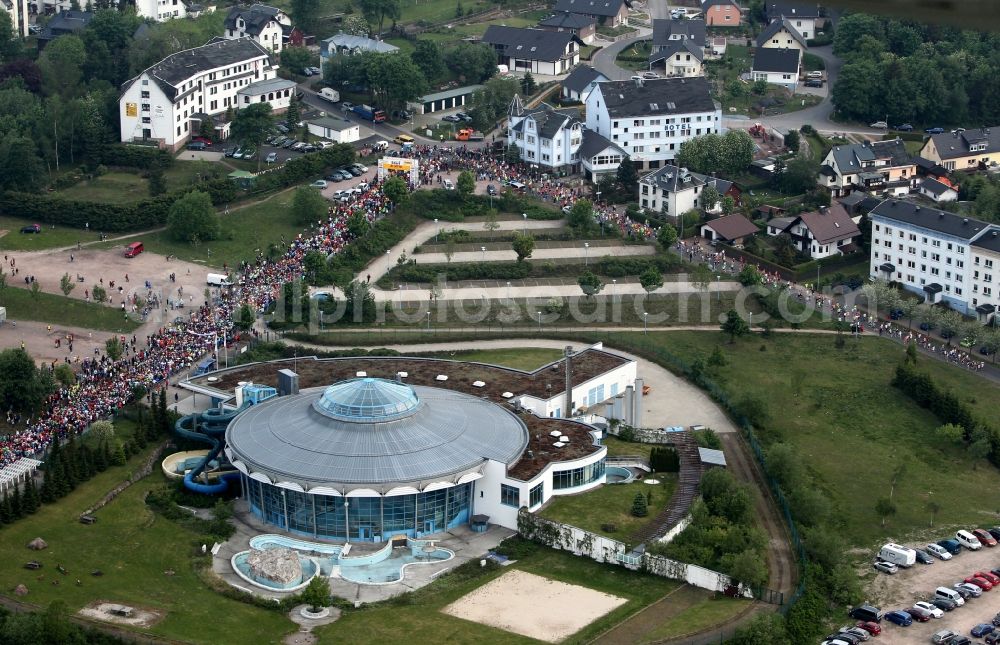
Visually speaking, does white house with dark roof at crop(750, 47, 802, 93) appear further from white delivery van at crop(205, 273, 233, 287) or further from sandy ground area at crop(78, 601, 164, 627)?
sandy ground area at crop(78, 601, 164, 627)

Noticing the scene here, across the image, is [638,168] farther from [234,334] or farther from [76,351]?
[76,351]

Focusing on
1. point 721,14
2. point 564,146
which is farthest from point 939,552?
point 721,14

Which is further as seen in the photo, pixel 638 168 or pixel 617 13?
pixel 617 13

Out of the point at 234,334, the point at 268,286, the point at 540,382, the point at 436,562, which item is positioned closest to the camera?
the point at 436,562

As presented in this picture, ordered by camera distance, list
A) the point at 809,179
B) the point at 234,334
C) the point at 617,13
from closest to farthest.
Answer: the point at 234,334 → the point at 809,179 → the point at 617,13

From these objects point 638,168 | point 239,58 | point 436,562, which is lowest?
point 436,562

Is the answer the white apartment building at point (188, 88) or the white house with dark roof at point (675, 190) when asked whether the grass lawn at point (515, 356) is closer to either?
the white house with dark roof at point (675, 190)

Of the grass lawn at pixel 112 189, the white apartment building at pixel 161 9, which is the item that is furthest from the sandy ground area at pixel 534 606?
the white apartment building at pixel 161 9

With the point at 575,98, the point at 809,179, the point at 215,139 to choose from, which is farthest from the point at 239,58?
the point at 809,179
